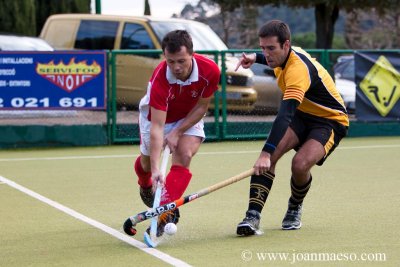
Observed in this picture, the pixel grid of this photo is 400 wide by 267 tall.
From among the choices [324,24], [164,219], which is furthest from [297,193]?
[324,24]

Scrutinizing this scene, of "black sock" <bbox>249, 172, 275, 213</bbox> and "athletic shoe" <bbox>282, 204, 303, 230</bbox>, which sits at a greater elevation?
"black sock" <bbox>249, 172, 275, 213</bbox>

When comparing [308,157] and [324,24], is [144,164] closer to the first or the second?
[308,157]

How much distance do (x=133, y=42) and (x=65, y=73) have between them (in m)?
2.61

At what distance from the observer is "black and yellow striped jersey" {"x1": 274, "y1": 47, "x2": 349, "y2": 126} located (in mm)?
7801

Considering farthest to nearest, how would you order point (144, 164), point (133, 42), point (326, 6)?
point (326, 6), point (133, 42), point (144, 164)

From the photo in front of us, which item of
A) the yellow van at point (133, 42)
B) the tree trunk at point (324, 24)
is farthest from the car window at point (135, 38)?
the tree trunk at point (324, 24)

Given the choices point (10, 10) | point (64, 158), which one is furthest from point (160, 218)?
point (10, 10)

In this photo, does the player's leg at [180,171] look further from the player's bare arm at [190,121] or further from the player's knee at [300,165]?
the player's knee at [300,165]

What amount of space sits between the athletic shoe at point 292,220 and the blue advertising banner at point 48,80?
806 centimetres

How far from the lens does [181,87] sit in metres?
7.97

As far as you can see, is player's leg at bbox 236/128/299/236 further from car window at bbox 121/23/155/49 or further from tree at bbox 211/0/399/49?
tree at bbox 211/0/399/49

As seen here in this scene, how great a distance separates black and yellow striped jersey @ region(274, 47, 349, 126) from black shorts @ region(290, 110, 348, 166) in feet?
0.14

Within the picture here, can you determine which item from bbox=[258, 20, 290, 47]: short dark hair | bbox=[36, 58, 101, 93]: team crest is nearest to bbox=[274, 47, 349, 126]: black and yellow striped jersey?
bbox=[258, 20, 290, 47]: short dark hair

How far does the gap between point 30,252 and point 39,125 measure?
8765 mm
